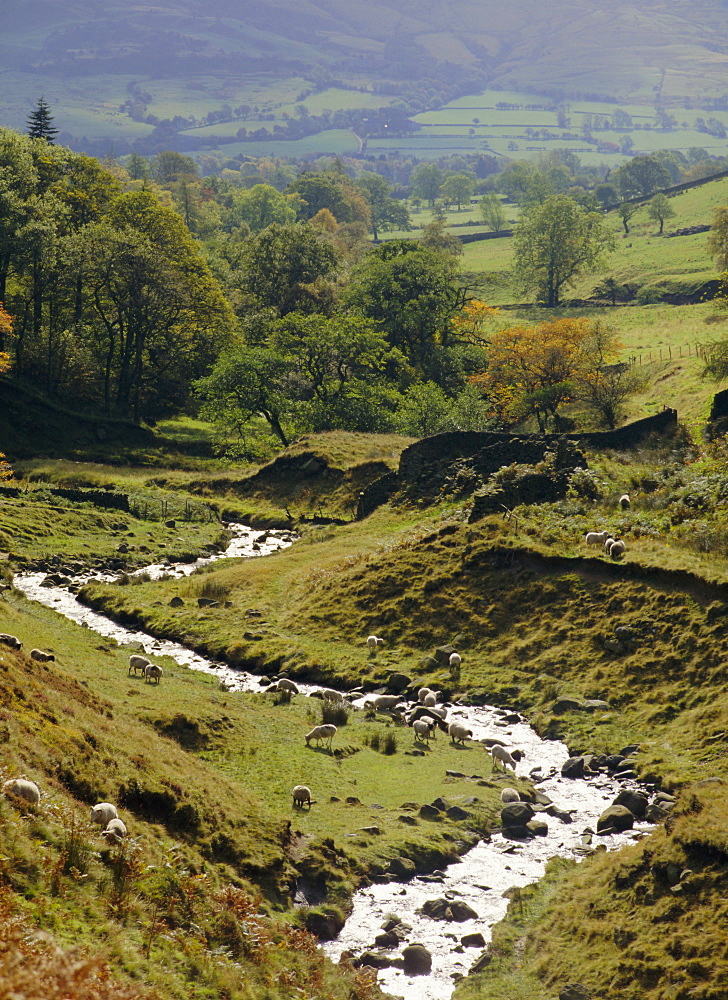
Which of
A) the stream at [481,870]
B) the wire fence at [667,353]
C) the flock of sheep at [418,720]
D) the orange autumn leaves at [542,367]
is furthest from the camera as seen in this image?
the wire fence at [667,353]

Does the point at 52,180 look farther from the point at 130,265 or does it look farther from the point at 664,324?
the point at 664,324

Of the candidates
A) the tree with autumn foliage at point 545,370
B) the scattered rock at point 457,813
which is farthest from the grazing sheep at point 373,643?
the tree with autumn foliage at point 545,370

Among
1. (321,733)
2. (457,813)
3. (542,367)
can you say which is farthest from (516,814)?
(542,367)

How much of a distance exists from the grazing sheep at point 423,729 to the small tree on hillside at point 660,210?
6143 inches

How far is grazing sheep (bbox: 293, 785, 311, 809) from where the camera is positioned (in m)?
20.8

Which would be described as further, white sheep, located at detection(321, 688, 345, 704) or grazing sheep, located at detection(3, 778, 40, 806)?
white sheep, located at detection(321, 688, 345, 704)

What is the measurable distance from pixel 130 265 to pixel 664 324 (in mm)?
60469

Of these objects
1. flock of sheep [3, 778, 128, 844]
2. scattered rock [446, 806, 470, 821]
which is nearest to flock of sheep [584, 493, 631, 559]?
scattered rock [446, 806, 470, 821]

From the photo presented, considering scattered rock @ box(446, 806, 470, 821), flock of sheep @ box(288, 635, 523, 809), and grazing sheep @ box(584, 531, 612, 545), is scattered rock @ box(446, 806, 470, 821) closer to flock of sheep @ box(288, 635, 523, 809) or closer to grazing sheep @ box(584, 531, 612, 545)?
flock of sheep @ box(288, 635, 523, 809)

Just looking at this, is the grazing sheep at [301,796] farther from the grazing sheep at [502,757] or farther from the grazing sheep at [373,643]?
the grazing sheep at [373,643]

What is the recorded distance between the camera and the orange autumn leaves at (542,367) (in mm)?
77375

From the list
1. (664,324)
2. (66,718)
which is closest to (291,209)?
(664,324)

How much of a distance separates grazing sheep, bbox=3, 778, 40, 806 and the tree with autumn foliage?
2458 inches

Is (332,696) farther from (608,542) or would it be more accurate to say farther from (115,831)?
(115,831)
